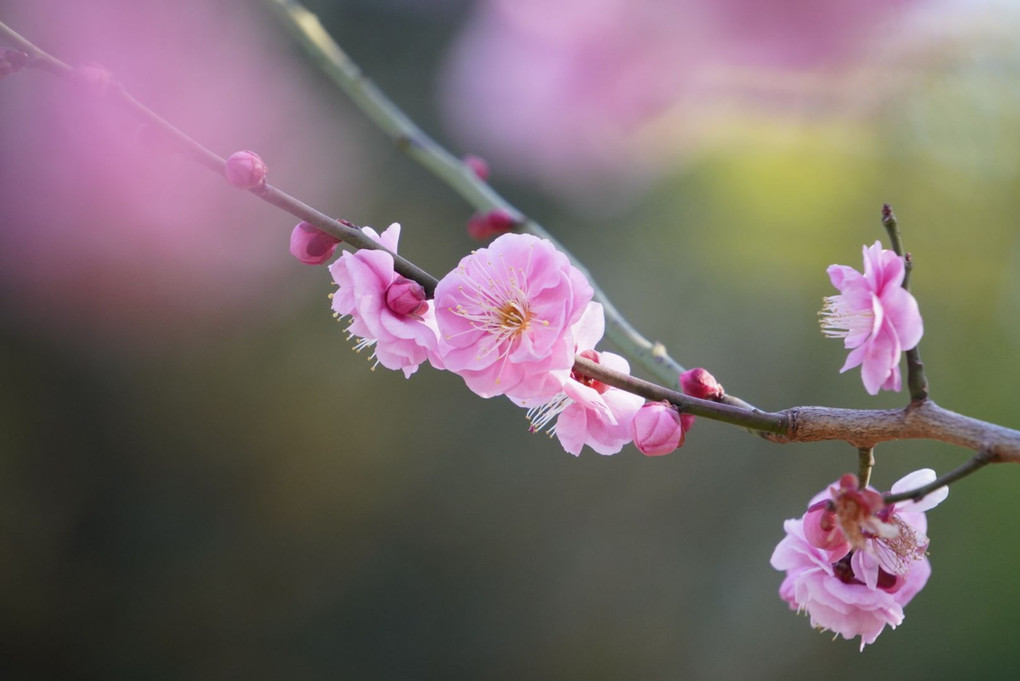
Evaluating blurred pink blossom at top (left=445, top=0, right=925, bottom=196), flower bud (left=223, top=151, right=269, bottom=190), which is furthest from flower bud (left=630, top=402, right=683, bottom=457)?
blurred pink blossom at top (left=445, top=0, right=925, bottom=196)

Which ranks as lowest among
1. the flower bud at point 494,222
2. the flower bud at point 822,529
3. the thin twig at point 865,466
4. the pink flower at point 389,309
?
the pink flower at point 389,309

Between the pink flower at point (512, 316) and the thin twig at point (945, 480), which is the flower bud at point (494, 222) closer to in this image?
the pink flower at point (512, 316)

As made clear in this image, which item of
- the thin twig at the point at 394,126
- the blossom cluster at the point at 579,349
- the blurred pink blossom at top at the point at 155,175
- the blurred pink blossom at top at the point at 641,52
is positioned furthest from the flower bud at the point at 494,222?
the blurred pink blossom at top at the point at 155,175

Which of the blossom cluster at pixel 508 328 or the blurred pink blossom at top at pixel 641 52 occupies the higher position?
the blurred pink blossom at top at pixel 641 52

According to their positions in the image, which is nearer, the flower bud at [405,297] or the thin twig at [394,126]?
the flower bud at [405,297]

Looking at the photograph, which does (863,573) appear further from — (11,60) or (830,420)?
(11,60)

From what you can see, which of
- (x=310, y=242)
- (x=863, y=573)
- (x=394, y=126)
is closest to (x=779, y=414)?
(x=863, y=573)
